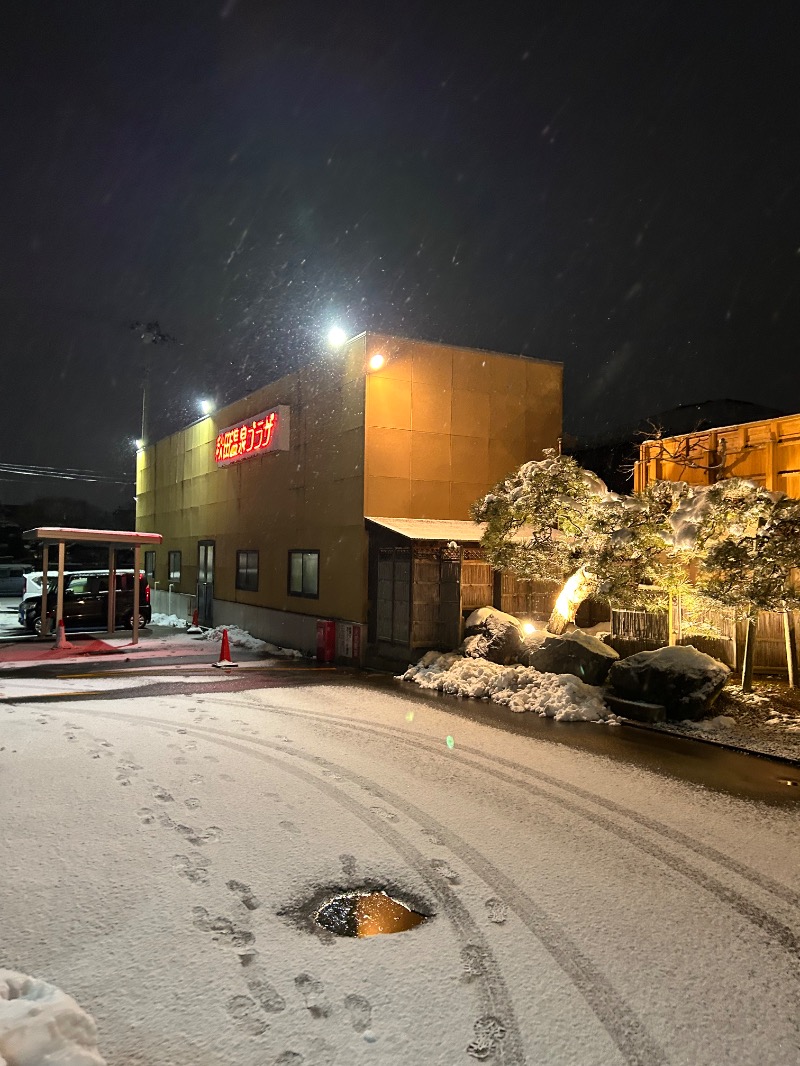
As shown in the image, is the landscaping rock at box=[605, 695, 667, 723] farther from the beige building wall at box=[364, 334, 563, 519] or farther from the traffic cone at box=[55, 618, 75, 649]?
the traffic cone at box=[55, 618, 75, 649]

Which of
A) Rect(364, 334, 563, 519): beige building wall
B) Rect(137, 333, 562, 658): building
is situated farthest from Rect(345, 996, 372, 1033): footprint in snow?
Rect(364, 334, 563, 519): beige building wall

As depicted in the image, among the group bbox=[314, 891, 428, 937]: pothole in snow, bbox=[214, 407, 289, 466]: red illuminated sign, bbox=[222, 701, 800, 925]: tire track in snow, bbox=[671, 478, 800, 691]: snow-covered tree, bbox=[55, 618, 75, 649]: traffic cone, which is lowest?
bbox=[222, 701, 800, 925]: tire track in snow

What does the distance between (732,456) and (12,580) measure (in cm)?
4226

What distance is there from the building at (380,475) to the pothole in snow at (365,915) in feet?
32.2

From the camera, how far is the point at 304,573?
18.0 metres

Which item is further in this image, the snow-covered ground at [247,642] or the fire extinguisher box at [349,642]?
the snow-covered ground at [247,642]

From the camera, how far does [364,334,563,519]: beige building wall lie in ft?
51.7

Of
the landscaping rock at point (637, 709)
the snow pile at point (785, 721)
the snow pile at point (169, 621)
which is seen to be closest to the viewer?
the snow pile at point (785, 721)

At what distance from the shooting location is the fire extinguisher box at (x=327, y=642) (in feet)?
52.7

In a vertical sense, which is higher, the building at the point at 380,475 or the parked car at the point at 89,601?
the building at the point at 380,475

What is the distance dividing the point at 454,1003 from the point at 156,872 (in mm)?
2271

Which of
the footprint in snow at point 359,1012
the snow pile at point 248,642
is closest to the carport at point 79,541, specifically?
the snow pile at point 248,642

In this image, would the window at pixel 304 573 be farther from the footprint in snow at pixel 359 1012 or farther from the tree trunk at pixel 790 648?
the footprint in snow at pixel 359 1012

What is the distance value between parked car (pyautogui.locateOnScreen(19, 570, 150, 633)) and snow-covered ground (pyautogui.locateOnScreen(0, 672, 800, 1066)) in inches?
541
